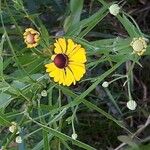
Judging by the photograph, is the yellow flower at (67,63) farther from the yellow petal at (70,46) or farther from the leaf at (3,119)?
the leaf at (3,119)

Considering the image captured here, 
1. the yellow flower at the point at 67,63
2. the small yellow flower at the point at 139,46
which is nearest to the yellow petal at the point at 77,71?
the yellow flower at the point at 67,63

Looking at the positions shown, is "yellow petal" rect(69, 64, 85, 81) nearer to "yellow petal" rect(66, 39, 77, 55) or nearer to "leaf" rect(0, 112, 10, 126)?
"yellow petal" rect(66, 39, 77, 55)

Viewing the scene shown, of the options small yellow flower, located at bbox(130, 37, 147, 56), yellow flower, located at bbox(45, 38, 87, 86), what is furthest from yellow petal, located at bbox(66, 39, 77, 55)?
small yellow flower, located at bbox(130, 37, 147, 56)

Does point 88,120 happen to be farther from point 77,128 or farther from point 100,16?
point 100,16

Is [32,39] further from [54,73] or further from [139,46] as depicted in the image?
[139,46]

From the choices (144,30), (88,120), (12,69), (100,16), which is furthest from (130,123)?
(100,16)

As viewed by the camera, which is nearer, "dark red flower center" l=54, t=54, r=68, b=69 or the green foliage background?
"dark red flower center" l=54, t=54, r=68, b=69
